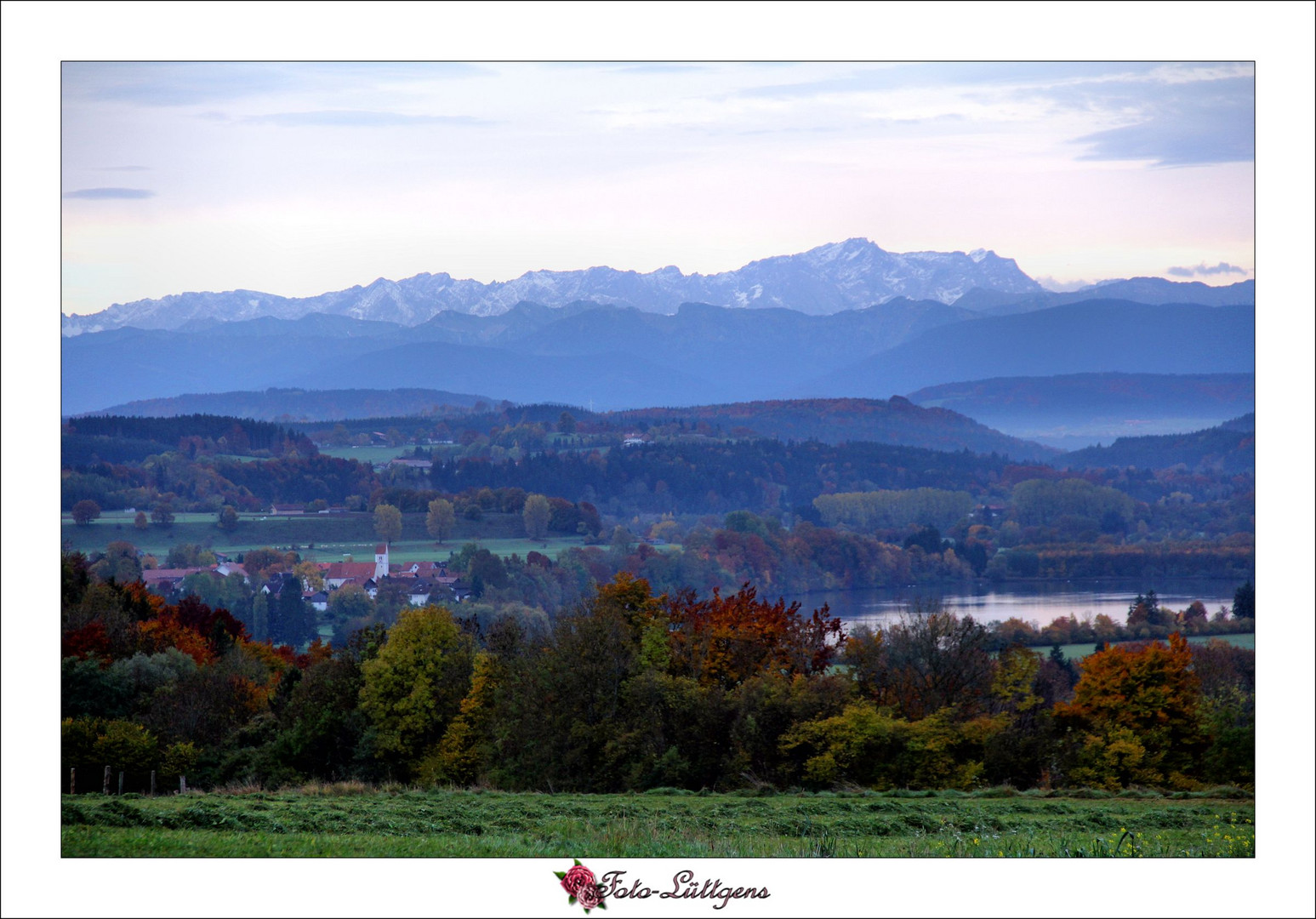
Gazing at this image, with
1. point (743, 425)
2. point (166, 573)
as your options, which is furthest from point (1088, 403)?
point (166, 573)

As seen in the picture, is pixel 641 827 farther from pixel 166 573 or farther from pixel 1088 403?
pixel 1088 403

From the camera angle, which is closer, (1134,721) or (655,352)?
(1134,721)

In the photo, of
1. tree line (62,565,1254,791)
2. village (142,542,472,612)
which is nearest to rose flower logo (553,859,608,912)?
tree line (62,565,1254,791)

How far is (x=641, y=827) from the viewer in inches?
420

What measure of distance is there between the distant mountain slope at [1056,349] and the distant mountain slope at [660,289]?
441cm

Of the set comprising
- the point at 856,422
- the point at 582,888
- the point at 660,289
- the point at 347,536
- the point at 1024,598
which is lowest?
the point at 1024,598

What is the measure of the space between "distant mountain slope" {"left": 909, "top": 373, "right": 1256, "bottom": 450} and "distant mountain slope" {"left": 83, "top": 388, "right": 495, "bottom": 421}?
1045 inches

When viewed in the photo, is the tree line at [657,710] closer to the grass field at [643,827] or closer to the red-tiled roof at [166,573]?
the grass field at [643,827]

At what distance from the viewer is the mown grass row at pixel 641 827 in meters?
9.94

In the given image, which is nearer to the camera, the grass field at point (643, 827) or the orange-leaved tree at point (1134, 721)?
the grass field at point (643, 827)

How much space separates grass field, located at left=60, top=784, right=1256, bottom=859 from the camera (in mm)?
9938

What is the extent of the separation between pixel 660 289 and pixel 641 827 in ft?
102

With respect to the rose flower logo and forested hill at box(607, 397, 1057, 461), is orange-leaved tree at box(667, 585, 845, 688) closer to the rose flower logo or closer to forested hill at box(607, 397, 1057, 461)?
the rose flower logo

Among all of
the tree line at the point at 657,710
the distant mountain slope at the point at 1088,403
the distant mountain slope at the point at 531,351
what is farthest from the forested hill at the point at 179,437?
the distant mountain slope at the point at 1088,403
